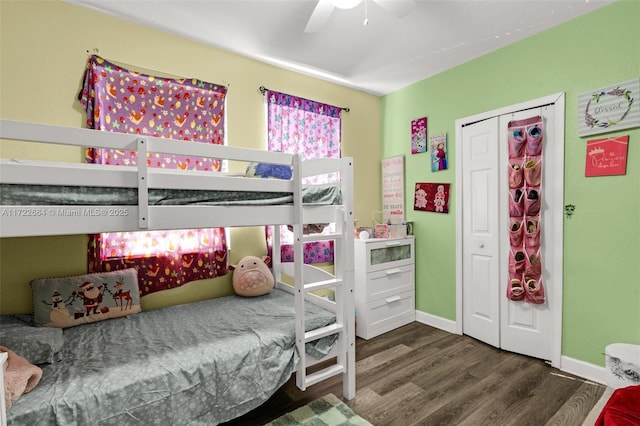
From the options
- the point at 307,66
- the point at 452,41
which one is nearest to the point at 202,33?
the point at 307,66

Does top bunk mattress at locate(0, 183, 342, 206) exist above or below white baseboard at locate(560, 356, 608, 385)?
above

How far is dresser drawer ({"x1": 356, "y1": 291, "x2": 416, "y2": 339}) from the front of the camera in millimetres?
3018

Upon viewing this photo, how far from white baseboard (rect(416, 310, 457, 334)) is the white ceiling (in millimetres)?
2484

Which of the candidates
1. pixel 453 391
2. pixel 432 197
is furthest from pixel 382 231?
pixel 453 391

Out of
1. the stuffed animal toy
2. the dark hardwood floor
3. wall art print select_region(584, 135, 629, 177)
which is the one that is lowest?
the dark hardwood floor

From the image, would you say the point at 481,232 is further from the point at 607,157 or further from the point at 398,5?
the point at 398,5

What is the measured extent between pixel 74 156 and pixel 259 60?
5.69ft

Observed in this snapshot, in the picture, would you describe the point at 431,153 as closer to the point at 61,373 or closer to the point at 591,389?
the point at 591,389

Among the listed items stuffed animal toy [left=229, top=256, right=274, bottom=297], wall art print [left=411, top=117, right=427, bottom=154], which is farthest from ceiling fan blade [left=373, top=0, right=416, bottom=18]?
stuffed animal toy [left=229, top=256, right=274, bottom=297]

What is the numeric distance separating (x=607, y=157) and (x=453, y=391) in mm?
1968

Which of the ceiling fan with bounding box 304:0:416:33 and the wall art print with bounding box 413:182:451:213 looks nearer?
the ceiling fan with bounding box 304:0:416:33

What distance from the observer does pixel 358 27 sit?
242cm

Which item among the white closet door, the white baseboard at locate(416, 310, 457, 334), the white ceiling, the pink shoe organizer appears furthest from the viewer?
the white baseboard at locate(416, 310, 457, 334)

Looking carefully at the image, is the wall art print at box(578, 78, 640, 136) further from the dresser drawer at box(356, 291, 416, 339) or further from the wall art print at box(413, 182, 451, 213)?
the dresser drawer at box(356, 291, 416, 339)
